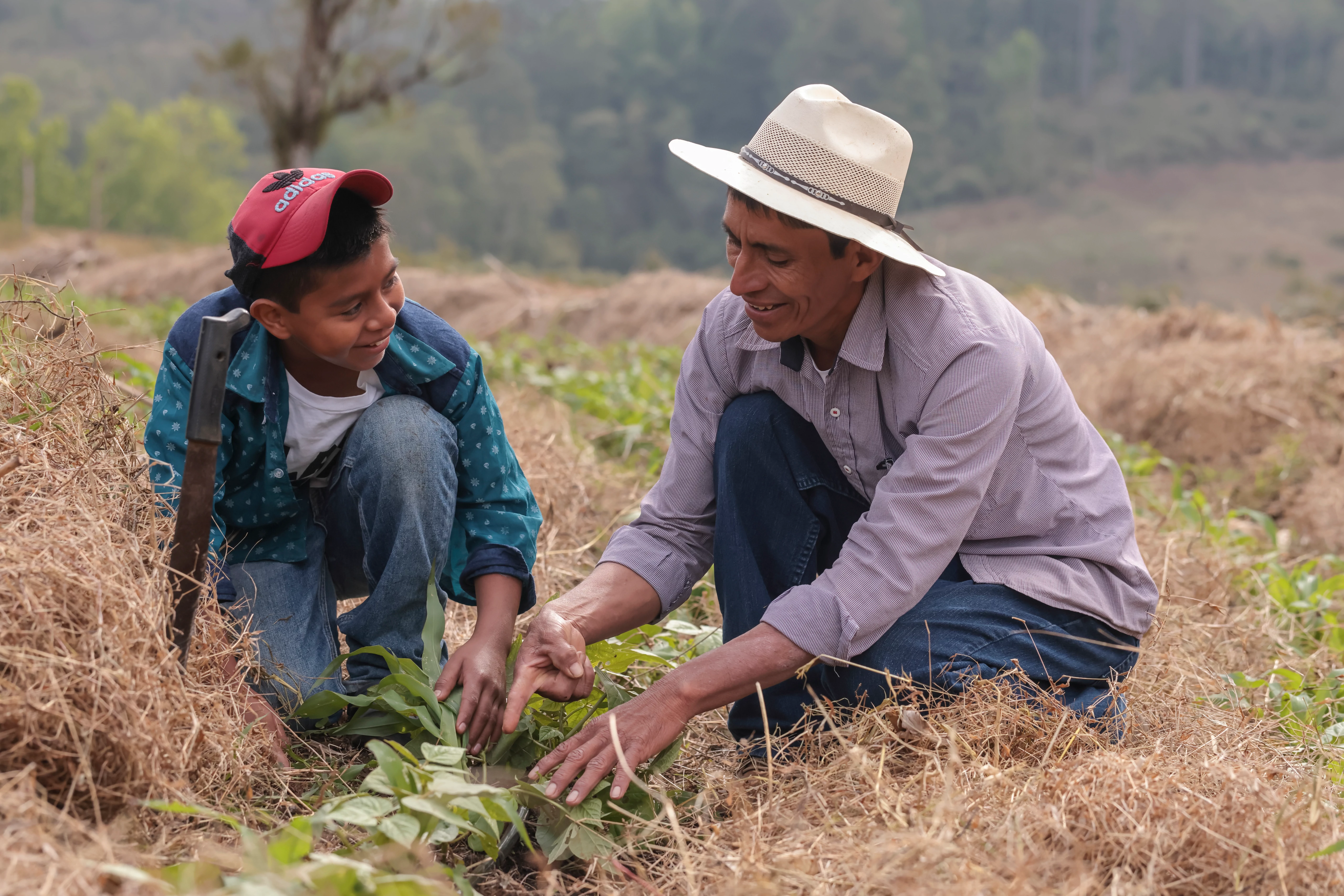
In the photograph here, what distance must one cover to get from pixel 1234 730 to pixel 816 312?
1.07 meters

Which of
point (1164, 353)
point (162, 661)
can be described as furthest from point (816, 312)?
point (1164, 353)

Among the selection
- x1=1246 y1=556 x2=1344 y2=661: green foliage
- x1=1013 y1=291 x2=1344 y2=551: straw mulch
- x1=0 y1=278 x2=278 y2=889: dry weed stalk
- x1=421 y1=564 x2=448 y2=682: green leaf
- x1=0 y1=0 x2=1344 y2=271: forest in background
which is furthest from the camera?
x1=0 y1=0 x2=1344 y2=271: forest in background

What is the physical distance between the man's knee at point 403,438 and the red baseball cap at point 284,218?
0.99 feet

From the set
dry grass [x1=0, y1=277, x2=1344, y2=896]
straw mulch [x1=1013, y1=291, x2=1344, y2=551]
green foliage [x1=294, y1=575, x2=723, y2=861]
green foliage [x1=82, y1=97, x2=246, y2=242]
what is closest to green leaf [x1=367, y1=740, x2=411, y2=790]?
green foliage [x1=294, y1=575, x2=723, y2=861]

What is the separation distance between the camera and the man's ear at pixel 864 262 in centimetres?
190

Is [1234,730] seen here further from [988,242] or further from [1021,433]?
[988,242]

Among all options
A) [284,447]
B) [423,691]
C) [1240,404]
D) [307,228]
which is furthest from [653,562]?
[1240,404]

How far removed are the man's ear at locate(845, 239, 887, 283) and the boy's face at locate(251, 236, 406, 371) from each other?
760 mm

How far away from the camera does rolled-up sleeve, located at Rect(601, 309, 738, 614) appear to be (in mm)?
2078

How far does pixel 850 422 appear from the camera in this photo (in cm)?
203

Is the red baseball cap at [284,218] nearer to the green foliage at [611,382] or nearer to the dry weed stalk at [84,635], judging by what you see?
the dry weed stalk at [84,635]

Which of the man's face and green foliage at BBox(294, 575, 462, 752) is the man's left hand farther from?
the man's face

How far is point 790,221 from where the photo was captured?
71.9 inches

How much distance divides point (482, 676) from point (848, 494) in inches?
30.6
